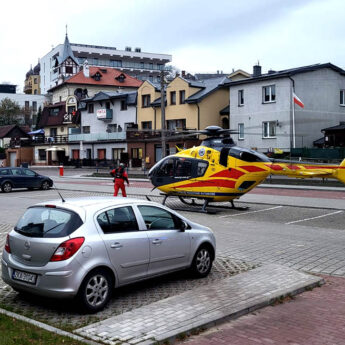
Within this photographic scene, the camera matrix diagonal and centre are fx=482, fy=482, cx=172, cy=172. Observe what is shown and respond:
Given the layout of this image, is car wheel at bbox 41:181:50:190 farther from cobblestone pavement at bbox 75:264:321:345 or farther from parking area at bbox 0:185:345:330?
cobblestone pavement at bbox 75:264:321:345

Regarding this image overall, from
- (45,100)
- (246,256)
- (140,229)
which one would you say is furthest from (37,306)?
(45,100)

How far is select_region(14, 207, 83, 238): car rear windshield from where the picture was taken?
679 centimetres

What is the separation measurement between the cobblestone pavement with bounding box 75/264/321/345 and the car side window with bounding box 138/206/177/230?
3.77 ft

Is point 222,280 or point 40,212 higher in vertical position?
point 40,212

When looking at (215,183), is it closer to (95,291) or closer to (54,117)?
(95,291)

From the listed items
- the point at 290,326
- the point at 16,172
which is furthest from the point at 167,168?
the point at 16,172

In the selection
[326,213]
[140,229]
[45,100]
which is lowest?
[326,213]

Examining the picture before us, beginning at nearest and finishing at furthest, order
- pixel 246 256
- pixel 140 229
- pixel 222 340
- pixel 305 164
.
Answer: pixel 222 340 < pixel 140 229 < pixel 246 256 < pixel 305 164

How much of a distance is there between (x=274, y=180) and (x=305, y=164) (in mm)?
17073

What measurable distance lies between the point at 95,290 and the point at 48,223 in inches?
46.6

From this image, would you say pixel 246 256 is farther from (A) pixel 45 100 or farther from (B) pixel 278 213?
(A) pixel 45 100

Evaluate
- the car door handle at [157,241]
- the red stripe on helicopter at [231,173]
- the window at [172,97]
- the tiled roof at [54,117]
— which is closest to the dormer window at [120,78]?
the tiled roof at [54,117]

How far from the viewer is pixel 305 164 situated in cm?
1750

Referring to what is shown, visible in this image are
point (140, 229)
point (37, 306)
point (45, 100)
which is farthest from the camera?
point (45, 100)
